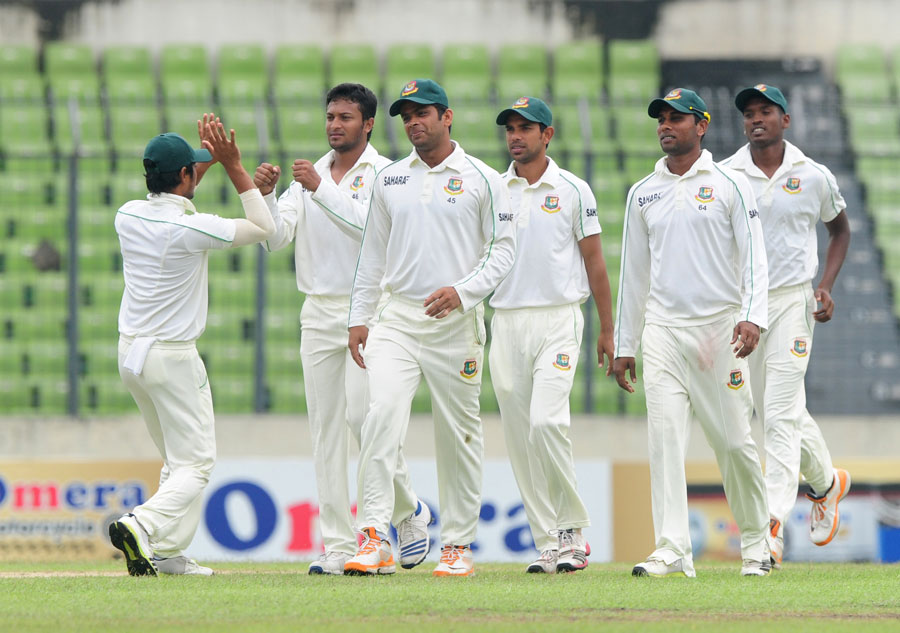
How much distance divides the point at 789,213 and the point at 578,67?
10.0 meters

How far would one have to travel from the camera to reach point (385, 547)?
686 cm

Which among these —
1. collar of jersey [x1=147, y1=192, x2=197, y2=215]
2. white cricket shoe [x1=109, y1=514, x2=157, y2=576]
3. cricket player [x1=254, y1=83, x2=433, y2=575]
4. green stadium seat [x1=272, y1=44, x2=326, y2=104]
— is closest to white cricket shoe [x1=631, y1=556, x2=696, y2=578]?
cricket player [x1=254, y1=83, x2=433, y2=575]

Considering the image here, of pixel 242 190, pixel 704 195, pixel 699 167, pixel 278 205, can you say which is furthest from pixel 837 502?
pixel 242 190

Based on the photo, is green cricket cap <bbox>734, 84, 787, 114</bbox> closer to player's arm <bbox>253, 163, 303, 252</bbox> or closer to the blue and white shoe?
player's arm <bbox>253, 163, 303, 252</bbox>

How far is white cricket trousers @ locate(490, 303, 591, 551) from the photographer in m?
7.31

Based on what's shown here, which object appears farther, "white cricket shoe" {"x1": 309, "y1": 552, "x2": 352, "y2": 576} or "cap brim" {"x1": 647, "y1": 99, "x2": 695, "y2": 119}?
"white cricket shoe" {"x1": 309, "y1": 552, "x2": 352, "y2": 576}

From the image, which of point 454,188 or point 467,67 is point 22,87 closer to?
point 467,67

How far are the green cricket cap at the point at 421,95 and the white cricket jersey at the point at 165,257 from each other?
2.67 ft

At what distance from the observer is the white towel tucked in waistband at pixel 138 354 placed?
691 cm

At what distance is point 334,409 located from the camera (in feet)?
24.4

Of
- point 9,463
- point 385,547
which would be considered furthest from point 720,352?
point 9,463

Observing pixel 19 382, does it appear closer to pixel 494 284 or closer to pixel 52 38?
pixel 52 38

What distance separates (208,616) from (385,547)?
159cm

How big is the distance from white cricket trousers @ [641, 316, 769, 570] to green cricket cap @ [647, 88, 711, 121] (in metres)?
1.02
